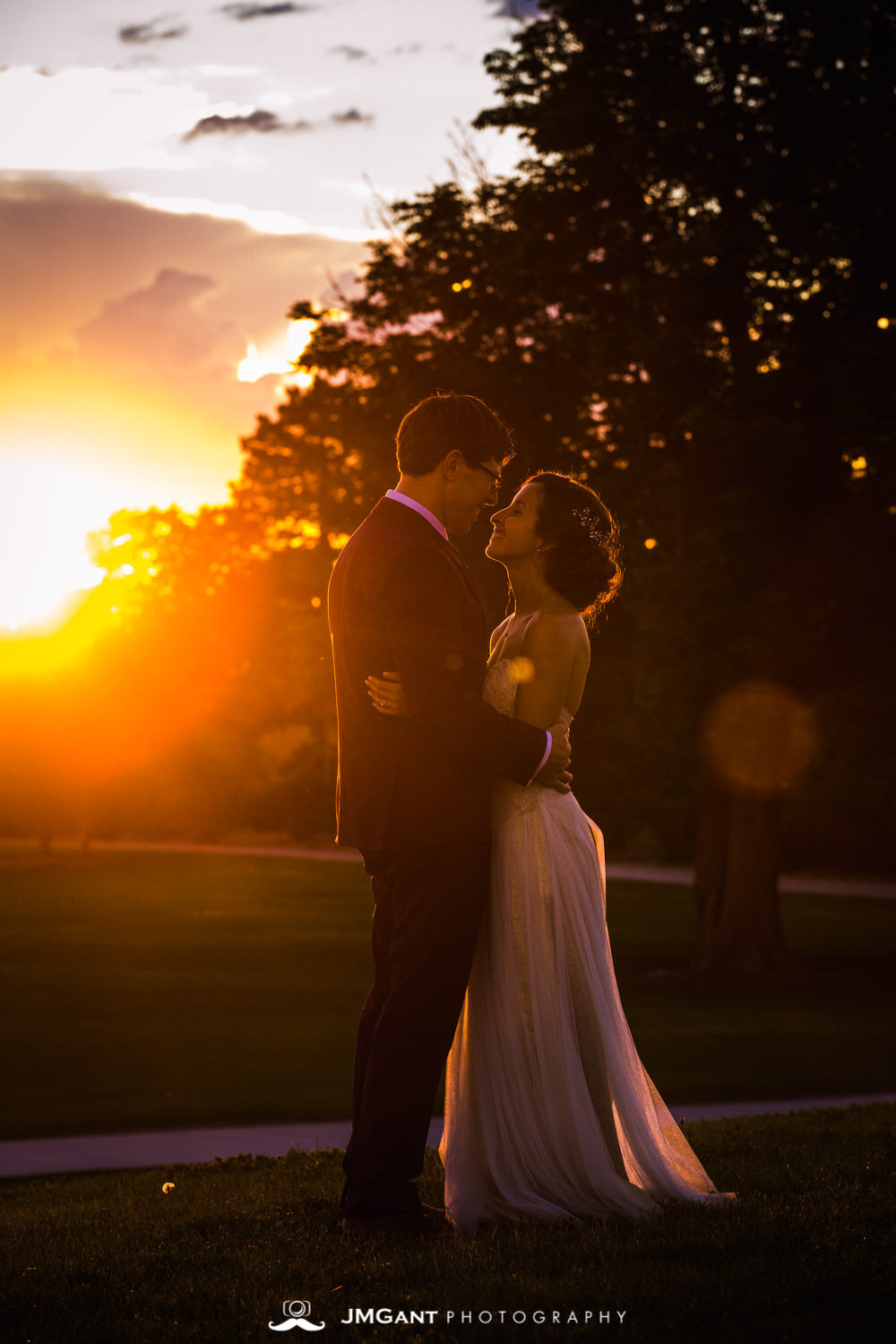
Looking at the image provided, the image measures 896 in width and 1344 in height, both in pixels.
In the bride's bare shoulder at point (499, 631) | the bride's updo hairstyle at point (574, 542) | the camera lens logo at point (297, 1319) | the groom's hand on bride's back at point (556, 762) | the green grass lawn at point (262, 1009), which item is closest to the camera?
the camera lens logo at point (297, 1319)

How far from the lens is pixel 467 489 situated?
15.9ft

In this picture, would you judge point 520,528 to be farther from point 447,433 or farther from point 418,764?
point 418,764

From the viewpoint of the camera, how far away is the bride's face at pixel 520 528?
508cm

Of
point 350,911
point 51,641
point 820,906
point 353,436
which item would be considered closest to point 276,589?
point 51,641

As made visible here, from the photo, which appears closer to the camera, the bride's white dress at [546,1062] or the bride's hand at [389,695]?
the bride's hand at [389,695]

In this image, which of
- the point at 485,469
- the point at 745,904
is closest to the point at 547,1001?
the point at 485,469

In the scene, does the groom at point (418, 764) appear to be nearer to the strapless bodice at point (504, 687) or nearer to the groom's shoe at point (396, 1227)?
the groom's shoe at point (396, 1227)

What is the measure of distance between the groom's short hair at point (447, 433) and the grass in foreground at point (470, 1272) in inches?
103

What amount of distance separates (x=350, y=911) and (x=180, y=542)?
92.2 feet

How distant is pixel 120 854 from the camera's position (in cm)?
3891

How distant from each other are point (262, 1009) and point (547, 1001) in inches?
439

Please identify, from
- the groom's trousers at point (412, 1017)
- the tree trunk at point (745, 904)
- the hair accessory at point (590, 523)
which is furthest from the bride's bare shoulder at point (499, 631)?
the tree trunk at point (745, 904)

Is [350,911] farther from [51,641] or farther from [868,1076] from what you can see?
[868,1076]

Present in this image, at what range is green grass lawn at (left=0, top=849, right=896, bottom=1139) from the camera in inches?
424
